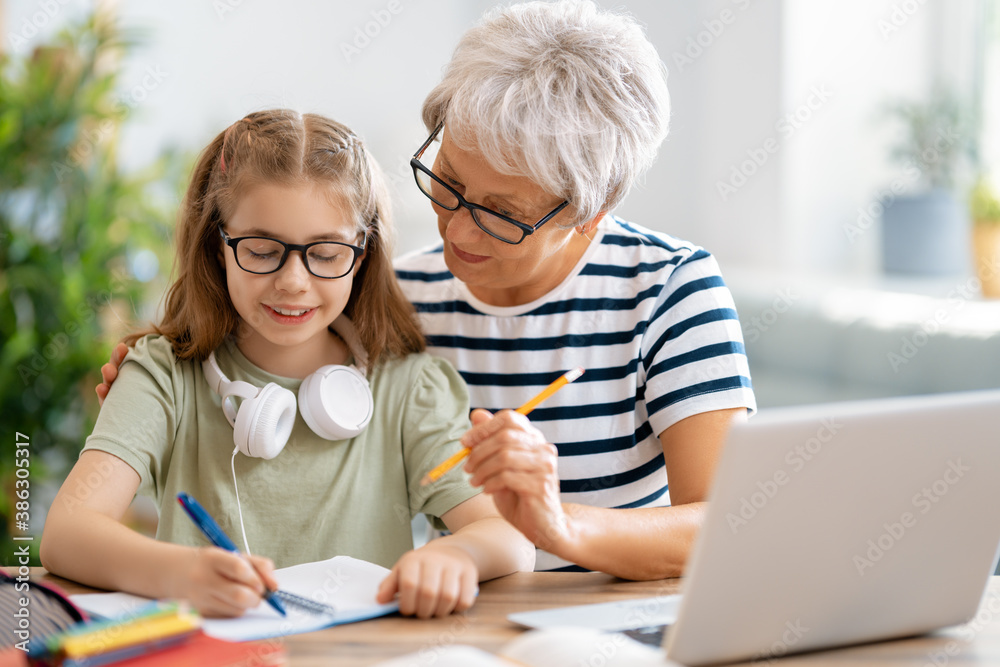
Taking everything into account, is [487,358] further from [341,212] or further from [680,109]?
[680,109]

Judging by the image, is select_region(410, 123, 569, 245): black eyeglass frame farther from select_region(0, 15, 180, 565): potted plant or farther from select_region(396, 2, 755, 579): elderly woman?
select_region(0, 15, 180, 565): potted plant

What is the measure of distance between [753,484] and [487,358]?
33.4 inches

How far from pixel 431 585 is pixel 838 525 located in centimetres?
41

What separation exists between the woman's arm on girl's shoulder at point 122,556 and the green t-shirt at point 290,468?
8 centimetres

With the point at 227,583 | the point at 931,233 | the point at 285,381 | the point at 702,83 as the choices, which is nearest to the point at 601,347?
the point at 285,381

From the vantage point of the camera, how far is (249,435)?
1197 millimetres

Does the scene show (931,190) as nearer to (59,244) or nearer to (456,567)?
(456,567)

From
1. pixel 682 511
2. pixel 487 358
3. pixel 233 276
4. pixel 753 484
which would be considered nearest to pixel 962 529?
pixel 753 484

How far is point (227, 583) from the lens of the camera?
90cm

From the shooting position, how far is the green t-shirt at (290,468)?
1263 millimetres

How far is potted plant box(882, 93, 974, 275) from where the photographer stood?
3.15 meters

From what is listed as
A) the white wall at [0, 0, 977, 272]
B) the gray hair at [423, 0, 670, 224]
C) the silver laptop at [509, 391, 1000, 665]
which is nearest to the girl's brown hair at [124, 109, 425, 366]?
the gray hair at [423, 0, 670, 224]

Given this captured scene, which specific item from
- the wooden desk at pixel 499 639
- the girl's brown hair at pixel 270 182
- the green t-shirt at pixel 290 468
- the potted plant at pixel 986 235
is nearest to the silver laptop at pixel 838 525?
the wooden desk at pixel 499 639

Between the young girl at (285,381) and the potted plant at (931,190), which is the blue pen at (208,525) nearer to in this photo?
the young girl at (285,381)
